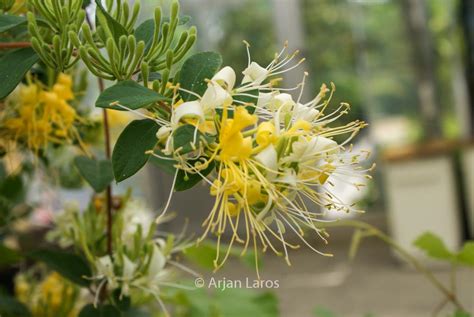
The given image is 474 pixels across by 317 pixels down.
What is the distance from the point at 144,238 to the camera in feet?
1.83

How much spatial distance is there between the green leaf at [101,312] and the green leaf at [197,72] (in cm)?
22

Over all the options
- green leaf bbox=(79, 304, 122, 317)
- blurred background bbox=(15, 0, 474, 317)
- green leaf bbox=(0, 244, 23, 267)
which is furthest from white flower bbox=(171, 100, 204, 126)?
blurred background bbox=(15, 0, 474, 317)

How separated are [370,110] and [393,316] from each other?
1636 millimetres

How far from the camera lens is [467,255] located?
2.22 feet

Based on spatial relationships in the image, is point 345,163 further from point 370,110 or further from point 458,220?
point 370,110

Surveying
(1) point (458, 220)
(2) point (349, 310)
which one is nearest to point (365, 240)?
(1) point (458, 220)

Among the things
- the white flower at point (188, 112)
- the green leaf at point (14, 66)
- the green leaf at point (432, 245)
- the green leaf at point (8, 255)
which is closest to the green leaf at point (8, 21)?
the green leaf at point (14, 66)

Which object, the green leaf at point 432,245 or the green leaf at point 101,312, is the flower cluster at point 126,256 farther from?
the green leaf at point 432,245

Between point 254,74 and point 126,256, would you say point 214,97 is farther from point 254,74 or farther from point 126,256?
point 126,256

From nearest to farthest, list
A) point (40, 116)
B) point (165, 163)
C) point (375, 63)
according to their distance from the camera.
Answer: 1. point (165, 163)
2. point (40, 116)
3. point (375, 63)

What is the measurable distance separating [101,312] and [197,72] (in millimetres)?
233

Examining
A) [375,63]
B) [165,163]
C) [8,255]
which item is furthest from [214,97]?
[375,63]

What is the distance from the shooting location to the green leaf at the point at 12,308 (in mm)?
636

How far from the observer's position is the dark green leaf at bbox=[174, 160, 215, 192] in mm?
346
